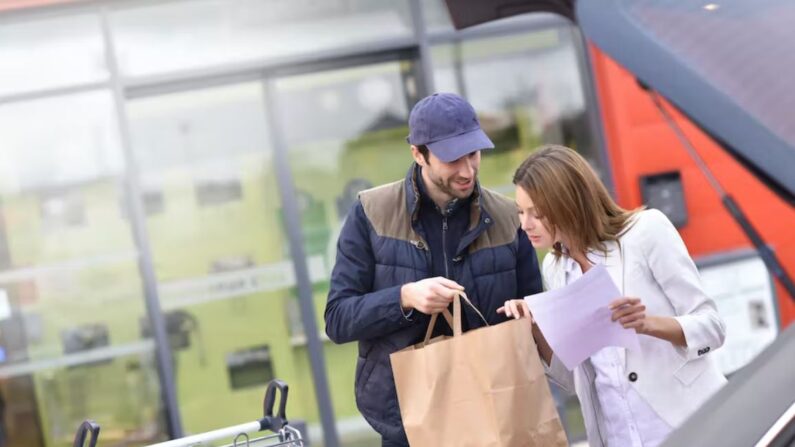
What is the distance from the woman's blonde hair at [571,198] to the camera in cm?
337

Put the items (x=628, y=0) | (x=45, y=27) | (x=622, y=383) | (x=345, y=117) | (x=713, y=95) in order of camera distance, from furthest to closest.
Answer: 1. (x=345, y=117)
2. (x=45, y=27)
3. (x=622, y=383)
4. (x=628, y=0)
5. (x=713, y=95)

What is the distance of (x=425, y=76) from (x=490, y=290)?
4.69m

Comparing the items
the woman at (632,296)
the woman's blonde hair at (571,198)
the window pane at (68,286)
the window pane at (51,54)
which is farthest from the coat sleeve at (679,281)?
the window pane at (51,54)

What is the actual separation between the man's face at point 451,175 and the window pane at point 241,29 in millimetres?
4586

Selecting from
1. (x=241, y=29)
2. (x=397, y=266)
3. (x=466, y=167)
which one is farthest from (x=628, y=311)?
(x=241, y=29)

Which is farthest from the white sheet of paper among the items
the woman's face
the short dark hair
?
the short dark hair

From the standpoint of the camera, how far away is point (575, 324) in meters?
3.24

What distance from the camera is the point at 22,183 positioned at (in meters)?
7.91

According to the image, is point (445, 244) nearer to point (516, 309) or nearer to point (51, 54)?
point (516, 309)

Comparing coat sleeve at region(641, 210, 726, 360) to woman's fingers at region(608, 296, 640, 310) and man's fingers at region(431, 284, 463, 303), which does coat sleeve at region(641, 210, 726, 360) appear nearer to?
woman's fingers at region(608, 296, 640, 310)

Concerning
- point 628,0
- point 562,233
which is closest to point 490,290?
point 562,233

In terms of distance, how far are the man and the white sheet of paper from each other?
1.67 feet

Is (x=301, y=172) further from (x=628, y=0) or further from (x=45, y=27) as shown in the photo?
(x=628, y=0)

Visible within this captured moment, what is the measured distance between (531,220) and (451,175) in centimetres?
34
